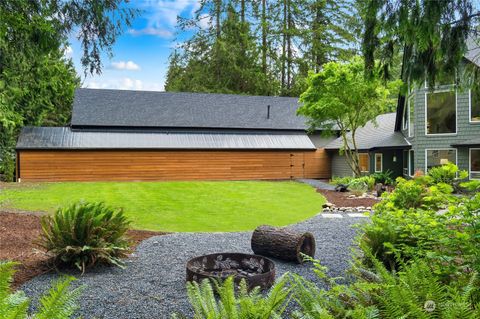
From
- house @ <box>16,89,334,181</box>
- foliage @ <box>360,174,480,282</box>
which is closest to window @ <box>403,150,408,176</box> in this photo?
house @ <box>16,89,334,181</box>

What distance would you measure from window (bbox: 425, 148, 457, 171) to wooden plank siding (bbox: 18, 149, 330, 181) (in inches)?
299

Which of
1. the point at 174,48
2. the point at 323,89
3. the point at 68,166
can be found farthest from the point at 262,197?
the point at 174,48

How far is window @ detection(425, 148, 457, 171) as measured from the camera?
1598cm

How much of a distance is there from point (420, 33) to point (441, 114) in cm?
1330

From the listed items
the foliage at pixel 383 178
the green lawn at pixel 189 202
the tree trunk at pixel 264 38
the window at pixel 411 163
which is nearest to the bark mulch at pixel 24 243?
the green lawn at pixel 189 202

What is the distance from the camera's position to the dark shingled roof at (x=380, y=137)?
18.5 m

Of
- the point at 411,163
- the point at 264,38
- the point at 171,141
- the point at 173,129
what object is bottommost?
the point at 411,163

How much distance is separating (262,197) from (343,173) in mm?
9441

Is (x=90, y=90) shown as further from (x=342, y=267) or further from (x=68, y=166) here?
(x=342, y=267)

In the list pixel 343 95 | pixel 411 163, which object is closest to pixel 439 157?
pixel 411 163

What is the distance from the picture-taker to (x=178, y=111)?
23.5 metres

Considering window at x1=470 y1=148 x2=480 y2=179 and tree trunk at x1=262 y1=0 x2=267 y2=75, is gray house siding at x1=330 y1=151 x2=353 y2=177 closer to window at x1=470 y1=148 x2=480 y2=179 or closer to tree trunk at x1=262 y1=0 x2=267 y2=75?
window at x1=470 y1=148 x2=480 y2=179

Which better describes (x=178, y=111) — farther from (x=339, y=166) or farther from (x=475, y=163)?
(x=475, y=163)

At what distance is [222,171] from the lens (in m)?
22.0
